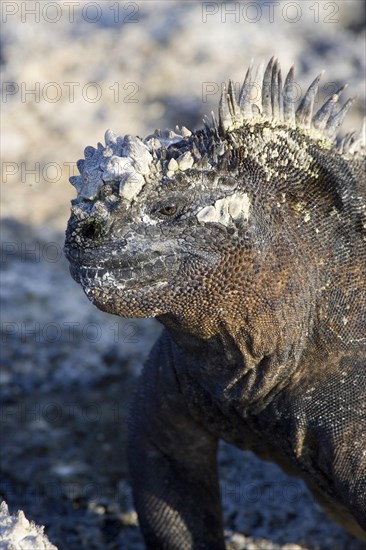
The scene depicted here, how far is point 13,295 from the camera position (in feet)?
25.5

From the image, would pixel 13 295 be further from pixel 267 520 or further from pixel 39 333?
pixel 267 520

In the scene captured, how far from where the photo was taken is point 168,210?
12.4ft

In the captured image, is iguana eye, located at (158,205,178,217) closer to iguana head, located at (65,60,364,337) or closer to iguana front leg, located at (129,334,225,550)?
iguana head, located at (65,60,364,337)

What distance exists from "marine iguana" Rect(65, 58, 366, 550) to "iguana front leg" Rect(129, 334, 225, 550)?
0.23m

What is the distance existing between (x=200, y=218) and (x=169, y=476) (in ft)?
5.55

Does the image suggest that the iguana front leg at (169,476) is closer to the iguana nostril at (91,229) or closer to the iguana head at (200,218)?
the iguana head at (200,218)

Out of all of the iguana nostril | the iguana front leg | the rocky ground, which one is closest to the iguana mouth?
the iguana nostril

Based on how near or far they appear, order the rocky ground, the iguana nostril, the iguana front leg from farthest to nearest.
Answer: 1. the rocky ground
2. the iguana front leg
3. the iguana nostril

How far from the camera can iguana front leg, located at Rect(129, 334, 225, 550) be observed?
16.2 feet

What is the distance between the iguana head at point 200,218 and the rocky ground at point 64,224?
963 mm

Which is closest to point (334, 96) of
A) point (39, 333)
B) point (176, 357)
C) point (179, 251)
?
point (179, 251)

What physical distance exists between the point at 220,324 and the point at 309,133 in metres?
0.89

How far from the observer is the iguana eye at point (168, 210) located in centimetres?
376

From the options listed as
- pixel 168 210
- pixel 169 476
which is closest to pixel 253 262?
pixel 168 210
